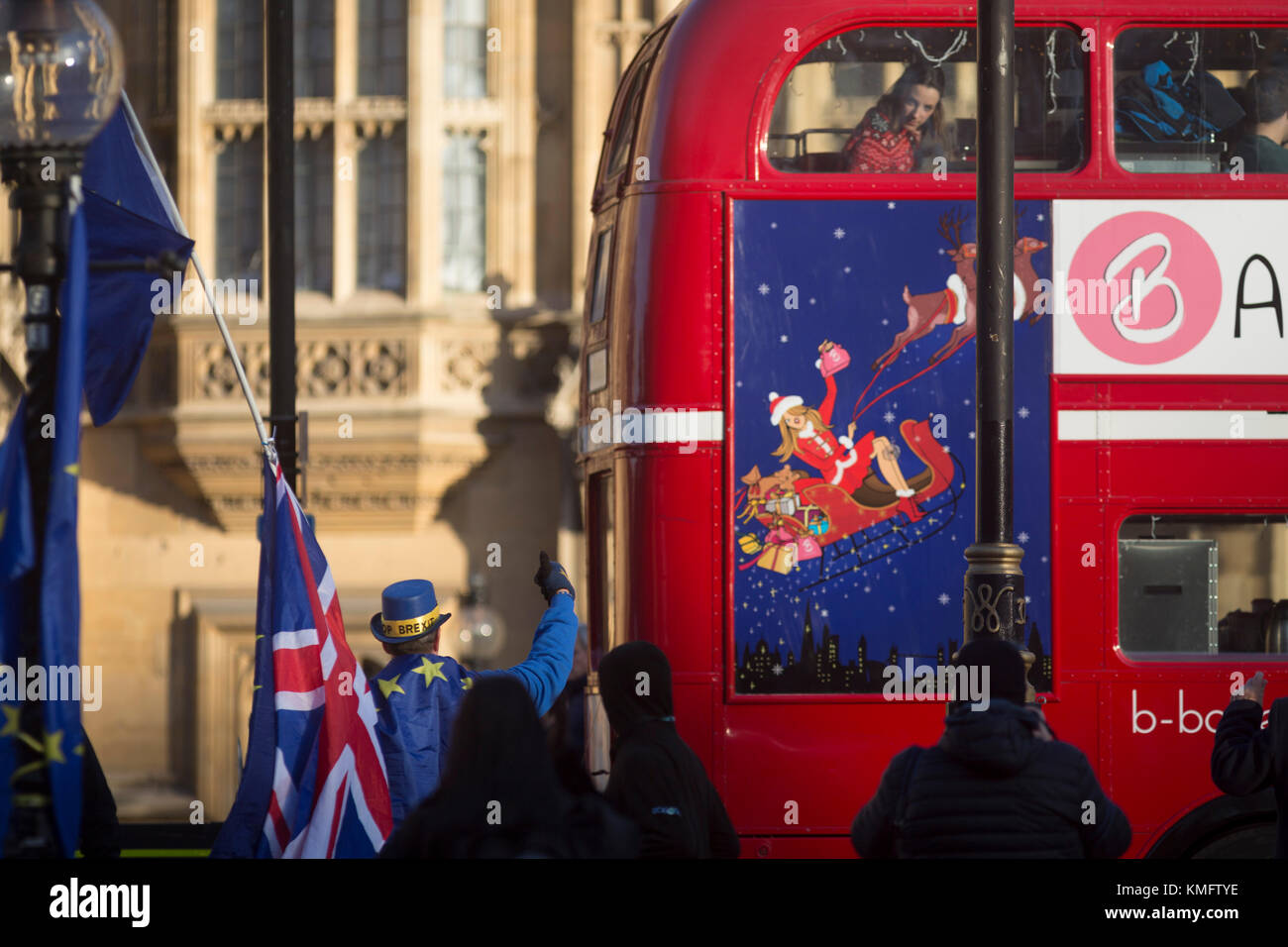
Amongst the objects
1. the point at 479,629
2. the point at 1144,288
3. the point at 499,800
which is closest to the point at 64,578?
the point at 499,800

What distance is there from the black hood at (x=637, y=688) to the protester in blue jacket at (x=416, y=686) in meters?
1.08

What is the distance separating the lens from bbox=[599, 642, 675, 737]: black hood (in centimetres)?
479

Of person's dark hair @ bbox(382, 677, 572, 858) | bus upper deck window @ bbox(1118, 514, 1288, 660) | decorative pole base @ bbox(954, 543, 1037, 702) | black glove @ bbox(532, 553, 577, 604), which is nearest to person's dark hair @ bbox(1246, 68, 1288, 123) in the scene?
bus upper deck window @ bbox(1118, 514, 1288, 660)

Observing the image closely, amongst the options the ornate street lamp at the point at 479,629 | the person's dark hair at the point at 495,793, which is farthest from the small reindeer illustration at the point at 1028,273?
the ornate street lamp at the point at 479,629

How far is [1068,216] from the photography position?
7.00 m

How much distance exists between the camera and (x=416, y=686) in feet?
19.5

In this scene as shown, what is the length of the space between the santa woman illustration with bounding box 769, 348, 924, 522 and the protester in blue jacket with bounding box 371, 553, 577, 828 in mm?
1469

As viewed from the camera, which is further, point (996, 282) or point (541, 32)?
point (541, 32)

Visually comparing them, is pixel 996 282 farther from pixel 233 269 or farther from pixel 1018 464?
pixel 233 269

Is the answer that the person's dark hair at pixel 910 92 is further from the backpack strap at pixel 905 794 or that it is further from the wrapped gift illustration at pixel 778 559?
the backpack strap at pixel 905 794

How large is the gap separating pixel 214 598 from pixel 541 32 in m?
6.00

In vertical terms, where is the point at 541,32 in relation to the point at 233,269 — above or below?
above
